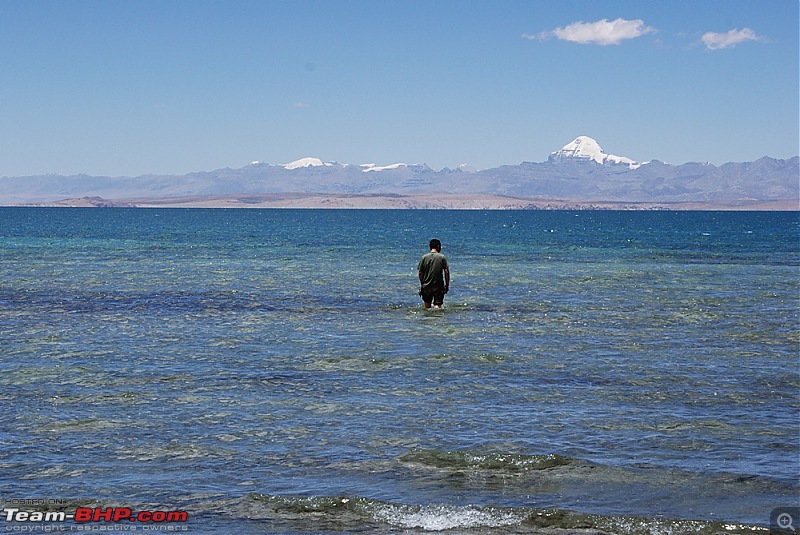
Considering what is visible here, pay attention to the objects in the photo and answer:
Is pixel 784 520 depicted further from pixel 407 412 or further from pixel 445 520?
pixel 407 412

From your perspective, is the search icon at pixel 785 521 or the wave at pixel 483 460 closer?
the search icon at pixel 785 521

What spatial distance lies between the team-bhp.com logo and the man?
53.6 ft

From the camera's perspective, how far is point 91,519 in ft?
29.0

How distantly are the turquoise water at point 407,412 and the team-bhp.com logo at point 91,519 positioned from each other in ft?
0.65

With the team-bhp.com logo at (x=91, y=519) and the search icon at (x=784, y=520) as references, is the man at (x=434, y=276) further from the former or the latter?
the team-bhp.com logo at (x=91, y=519)

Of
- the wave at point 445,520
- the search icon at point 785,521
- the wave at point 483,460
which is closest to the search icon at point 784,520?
the search icon at point 785,521

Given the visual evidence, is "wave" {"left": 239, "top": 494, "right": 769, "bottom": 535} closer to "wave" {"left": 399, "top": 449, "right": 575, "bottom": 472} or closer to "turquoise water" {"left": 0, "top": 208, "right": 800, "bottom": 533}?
"turquoise water" {"left": 0, "top": 208, "right": 800, "bottom": 533}

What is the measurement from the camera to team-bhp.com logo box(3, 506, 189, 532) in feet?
28.3

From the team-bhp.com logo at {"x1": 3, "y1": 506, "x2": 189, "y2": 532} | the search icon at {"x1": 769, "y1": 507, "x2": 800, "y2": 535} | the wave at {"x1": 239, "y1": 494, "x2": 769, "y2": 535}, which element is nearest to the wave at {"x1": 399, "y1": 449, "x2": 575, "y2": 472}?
the wave at {"x1": 239, "y1": 494, "x2": 769, "y2": 535}

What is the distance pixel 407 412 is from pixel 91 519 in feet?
17.5

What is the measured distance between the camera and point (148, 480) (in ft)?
32.7

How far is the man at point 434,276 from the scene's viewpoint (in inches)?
984

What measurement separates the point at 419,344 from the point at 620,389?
5.81 metres

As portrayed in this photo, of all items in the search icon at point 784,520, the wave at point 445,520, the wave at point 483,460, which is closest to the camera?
the search icon at point 784,520
